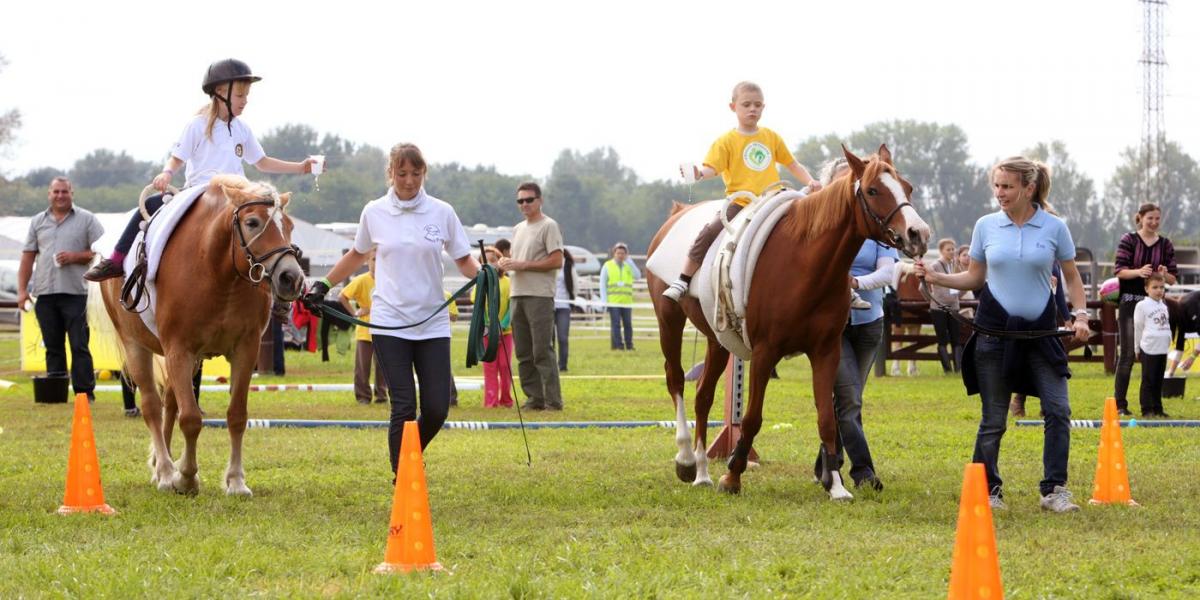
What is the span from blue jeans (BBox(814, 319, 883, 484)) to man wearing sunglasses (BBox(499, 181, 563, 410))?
17.0 ft

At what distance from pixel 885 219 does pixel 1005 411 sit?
47.9 inches

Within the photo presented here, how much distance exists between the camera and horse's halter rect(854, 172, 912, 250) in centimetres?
737

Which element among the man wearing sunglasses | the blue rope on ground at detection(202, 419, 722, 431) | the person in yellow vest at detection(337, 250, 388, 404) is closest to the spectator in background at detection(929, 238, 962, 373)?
the man wearing sunglasses

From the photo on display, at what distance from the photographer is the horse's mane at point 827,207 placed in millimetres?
7641

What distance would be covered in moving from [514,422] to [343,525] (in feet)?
18.7

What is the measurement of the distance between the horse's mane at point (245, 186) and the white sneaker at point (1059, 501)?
4.47 metres

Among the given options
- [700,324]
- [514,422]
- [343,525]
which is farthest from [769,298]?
[514,422]

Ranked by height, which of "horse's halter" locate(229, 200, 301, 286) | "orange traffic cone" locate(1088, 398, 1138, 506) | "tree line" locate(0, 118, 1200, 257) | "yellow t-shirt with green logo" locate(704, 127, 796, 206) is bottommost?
"orange traffic cone" locate(1088, 398, 1138, 506)

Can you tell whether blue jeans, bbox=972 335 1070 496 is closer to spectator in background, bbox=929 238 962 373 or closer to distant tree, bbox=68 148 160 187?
spectator in background, bbox=929 238 962 373

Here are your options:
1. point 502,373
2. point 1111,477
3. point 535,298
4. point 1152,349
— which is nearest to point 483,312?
point 1111,477

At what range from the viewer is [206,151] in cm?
874

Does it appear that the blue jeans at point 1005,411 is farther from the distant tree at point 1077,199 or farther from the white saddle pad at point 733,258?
the distant tree at point 1077,199

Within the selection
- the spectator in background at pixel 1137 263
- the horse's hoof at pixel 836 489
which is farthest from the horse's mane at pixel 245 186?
the spectator in background at pixel 1137 263

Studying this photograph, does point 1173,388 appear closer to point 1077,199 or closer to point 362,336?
point 362,336
